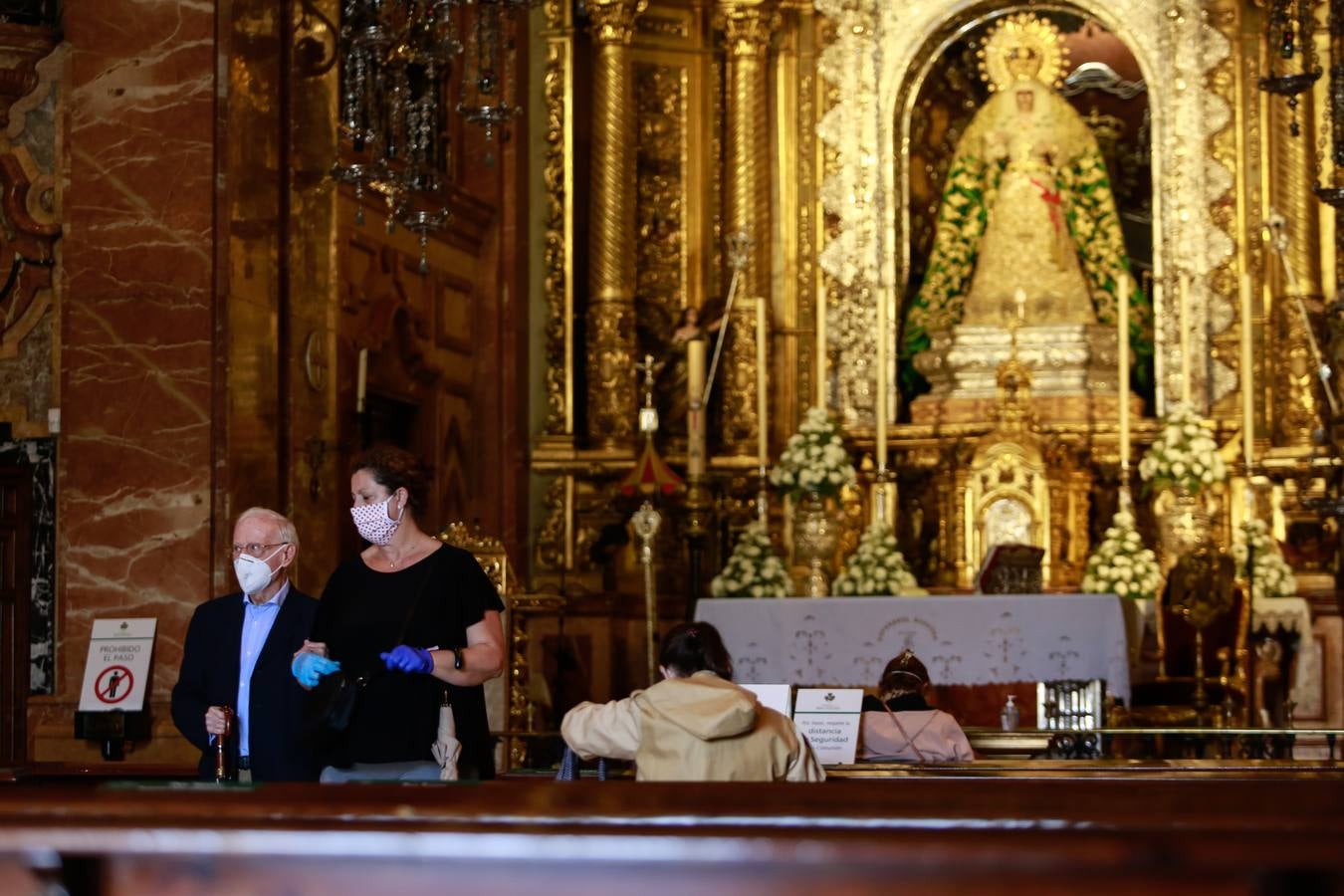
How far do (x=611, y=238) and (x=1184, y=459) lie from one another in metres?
3.97

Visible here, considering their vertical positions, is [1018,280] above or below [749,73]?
below

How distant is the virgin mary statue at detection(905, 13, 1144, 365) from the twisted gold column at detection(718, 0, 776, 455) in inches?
44.4

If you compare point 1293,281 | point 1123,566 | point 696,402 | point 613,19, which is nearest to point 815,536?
point 696,402

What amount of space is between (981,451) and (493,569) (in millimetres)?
4288

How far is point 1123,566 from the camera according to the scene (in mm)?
11820

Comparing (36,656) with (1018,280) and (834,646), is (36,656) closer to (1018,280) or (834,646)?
(834,646)

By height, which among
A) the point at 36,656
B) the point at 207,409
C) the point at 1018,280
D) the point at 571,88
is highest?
the point at 571,88

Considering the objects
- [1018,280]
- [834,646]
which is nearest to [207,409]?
[834,646]

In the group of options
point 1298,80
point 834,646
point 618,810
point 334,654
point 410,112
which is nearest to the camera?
point 618,810

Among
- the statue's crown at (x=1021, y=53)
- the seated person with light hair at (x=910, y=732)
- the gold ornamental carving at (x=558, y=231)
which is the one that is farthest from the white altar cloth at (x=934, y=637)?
the statue's crown at (x=1021, y=53)

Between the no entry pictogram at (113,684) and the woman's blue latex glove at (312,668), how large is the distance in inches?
148

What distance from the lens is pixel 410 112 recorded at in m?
9.13

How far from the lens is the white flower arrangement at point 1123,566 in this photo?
38.7 feet

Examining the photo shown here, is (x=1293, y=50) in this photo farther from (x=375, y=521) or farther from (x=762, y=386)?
(x=375, y=521)
